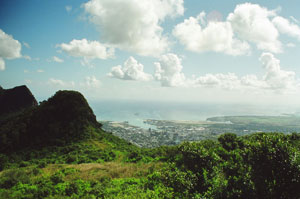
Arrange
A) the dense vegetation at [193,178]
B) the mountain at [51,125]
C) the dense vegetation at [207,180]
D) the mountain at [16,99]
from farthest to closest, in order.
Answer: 1. the mountain at [16,99]
2. the mountain at [51,125]
3. the dense vegetation at [193,178]
4. the dense vegetation at [207,180]

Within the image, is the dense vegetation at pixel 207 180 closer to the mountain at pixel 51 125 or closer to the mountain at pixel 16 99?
the mountain at pixel 51 125

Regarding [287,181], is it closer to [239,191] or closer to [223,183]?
[239,191]

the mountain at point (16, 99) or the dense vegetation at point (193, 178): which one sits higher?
the mountain at point (16, 99)

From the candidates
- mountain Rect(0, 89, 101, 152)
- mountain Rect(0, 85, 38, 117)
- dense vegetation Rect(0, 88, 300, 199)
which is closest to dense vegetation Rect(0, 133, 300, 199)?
dense vegetation Rect(0, 88, 300, 199)

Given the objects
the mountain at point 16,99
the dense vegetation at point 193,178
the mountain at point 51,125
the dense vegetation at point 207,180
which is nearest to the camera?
the dense vegetation at point 207,180

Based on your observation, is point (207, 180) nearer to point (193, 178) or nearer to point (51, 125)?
point (193, 178)

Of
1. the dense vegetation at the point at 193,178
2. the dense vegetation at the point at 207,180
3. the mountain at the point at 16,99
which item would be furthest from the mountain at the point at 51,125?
the mountain at the point at 16,99

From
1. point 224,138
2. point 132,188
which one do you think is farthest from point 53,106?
point 224,138

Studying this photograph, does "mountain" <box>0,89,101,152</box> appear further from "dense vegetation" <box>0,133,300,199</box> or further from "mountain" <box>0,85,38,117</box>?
"mountain" <box>0,85,38,117</box>

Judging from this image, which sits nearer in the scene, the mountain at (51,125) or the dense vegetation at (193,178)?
the dense vegetation at (193,178)
